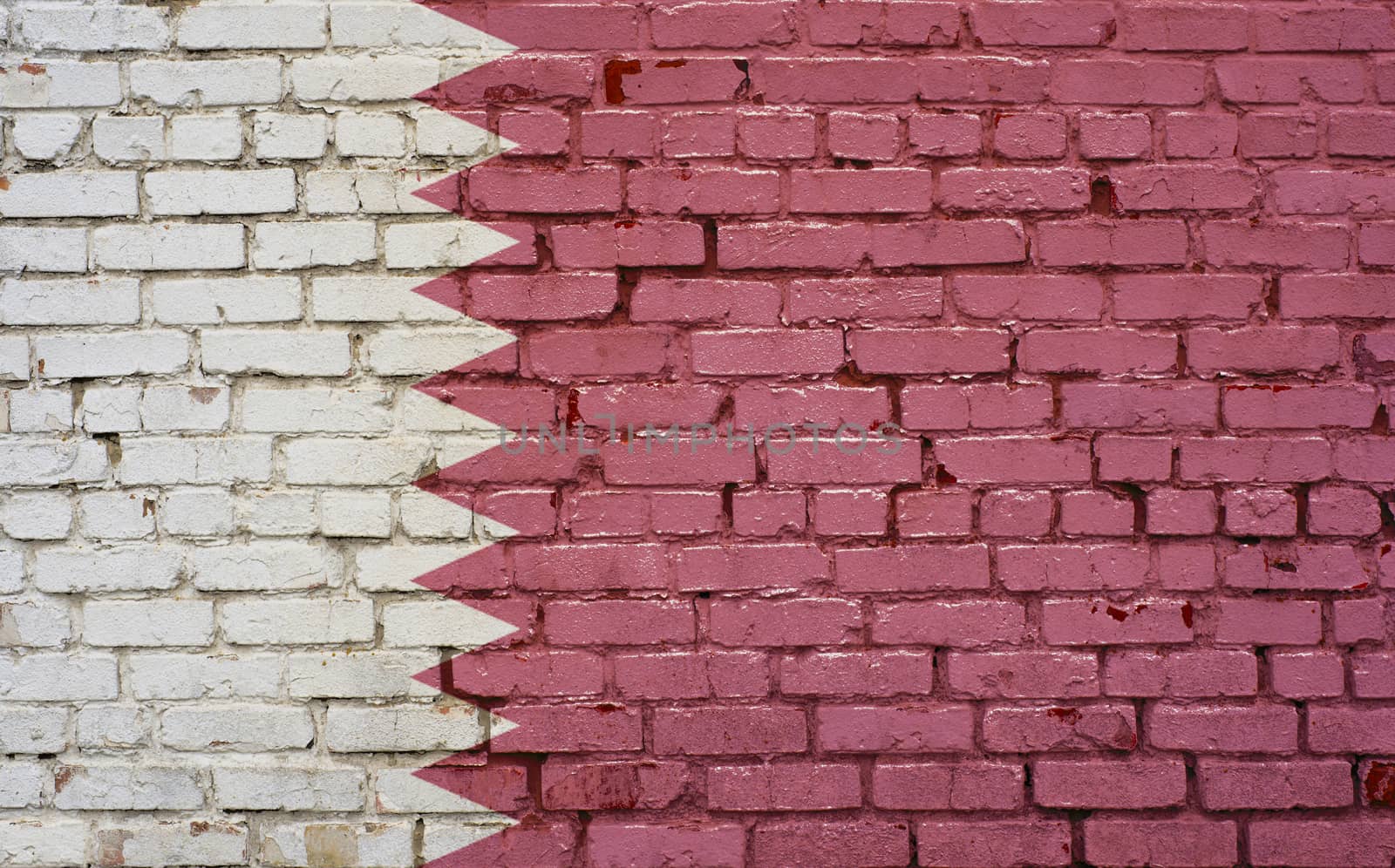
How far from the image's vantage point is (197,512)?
136 centimetres

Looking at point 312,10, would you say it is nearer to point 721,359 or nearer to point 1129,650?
point 721,359

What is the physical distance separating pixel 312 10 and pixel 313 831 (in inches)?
55.9

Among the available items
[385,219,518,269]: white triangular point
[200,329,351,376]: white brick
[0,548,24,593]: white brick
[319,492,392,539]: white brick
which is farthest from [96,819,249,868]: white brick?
[385,219,518,269]: white triangular point

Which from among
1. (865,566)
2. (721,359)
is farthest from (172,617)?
(865,566)

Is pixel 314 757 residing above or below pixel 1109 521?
below

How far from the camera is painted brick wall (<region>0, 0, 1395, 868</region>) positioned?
135 centimetres

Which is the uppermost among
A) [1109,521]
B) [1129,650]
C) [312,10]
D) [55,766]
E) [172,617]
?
[312,10]

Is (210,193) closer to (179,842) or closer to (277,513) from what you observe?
(277,513)

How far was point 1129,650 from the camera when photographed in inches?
53.6

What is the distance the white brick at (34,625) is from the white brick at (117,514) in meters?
0.15

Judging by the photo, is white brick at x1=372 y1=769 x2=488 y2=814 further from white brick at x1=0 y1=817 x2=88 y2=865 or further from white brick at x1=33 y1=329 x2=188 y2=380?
white brick at x1=33 y1=329 x2=188 y2=380

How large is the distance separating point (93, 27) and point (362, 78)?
47 cm

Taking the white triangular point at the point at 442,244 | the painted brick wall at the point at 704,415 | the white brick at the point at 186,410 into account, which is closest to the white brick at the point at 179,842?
the painted brick wall at the point at 704,415

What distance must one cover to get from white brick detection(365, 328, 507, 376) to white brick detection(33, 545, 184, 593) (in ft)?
1.64
